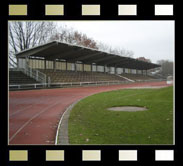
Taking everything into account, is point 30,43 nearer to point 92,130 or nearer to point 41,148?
point 92,130

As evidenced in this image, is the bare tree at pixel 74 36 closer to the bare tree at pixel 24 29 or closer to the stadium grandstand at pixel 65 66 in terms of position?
the bare tree at pixel 24 29

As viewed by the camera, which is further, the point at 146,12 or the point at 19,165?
the point at 146,12

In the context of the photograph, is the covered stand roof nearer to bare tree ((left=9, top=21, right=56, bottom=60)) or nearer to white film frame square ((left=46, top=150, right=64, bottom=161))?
bare tree ((left=9, top=21, right=56, bottom=60))

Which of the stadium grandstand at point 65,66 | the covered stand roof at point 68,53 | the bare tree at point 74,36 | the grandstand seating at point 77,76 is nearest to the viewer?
the bare tree at point 74,36

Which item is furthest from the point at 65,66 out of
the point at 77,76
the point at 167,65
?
the point at 167,65

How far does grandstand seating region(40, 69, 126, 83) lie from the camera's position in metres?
23.6

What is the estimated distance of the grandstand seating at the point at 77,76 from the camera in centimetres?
2364

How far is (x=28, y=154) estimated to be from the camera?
2676 mm

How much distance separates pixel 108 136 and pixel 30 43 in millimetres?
14005

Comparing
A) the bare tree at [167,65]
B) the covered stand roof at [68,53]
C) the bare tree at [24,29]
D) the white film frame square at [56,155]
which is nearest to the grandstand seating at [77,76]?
the covered stand roof at [68,53]
